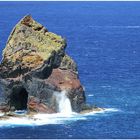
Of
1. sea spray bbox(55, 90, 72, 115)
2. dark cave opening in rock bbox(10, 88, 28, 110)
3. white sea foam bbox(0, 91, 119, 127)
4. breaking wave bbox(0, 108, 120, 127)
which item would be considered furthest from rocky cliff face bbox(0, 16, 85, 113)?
breaking wave bbox(0, 108, 120, 127)

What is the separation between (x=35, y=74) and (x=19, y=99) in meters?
5.85

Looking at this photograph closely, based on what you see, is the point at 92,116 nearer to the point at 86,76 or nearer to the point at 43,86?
the point at 43,86

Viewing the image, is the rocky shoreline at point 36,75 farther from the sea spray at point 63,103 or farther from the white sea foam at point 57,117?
the white sea foam at point 57,117

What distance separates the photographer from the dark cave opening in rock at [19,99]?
406 ft

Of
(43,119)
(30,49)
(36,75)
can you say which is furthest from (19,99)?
(43,119)

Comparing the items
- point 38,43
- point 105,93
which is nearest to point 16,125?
point 38,43

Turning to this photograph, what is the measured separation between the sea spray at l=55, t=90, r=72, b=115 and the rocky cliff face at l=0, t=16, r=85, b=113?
0.47 meters

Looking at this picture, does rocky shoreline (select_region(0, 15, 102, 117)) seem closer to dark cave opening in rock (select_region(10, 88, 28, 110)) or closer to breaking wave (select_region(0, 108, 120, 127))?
dark cave opening in rock (select_region(10, 88, 28, 110))

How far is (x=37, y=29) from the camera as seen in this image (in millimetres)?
127625

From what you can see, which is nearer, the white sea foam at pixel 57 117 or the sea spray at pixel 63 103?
the white sea foam at pixel 57 117

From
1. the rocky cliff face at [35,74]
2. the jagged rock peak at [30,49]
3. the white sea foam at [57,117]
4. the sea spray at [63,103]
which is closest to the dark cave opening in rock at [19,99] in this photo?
the rocky cliff face at [35,74]

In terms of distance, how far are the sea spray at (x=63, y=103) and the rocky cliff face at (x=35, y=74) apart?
0.47 metres

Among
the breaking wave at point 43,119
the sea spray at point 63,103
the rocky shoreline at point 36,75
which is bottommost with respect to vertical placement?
the breaking wave at point 43,119

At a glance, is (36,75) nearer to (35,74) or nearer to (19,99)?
(35,74)
